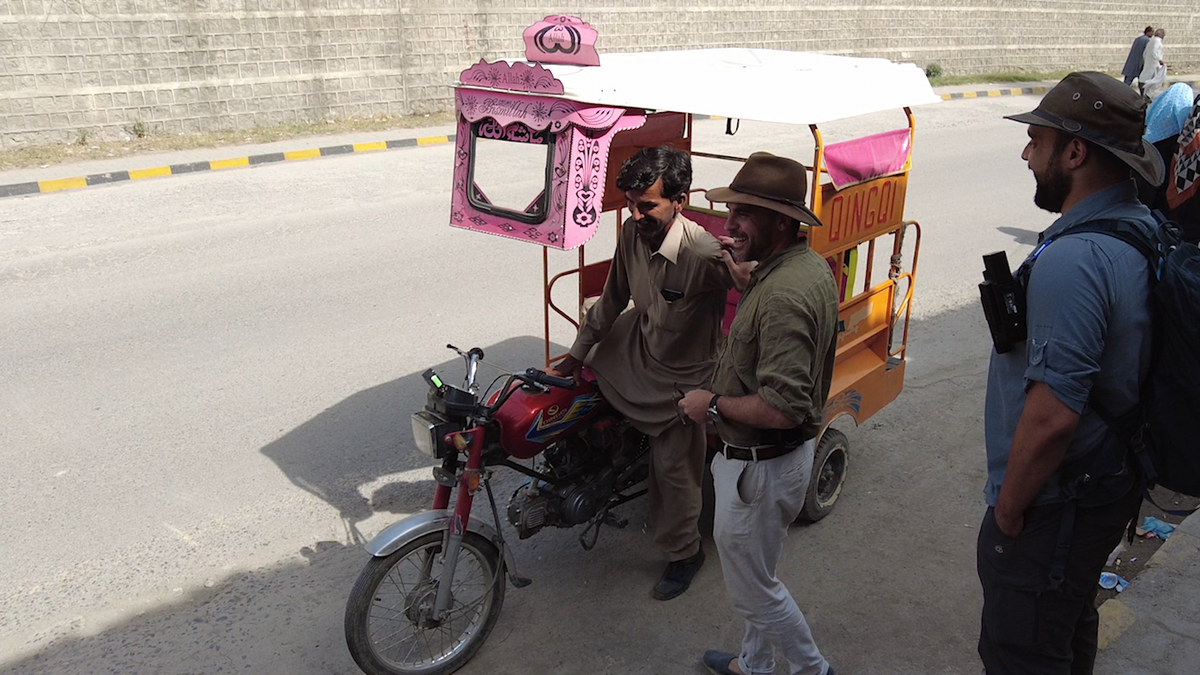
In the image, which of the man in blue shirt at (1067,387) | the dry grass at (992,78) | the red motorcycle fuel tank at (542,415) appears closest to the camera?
the man in blue shirt at (1067,387)

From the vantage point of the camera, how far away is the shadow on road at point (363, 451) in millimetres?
4445

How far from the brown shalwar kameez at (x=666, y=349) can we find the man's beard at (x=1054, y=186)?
1.26 meters

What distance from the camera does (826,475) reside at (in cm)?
A: 438

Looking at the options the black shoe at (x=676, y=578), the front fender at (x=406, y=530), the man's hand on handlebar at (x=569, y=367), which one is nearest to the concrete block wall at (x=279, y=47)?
the man's hand on handlebar at (x=569, y=367)

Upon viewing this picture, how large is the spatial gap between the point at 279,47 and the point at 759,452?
12656 mm

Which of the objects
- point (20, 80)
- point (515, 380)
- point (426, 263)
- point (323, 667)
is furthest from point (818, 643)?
point (20, 80)

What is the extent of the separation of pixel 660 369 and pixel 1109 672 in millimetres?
1924

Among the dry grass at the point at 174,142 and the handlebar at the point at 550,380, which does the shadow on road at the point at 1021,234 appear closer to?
the handlebar at the point at 550,380

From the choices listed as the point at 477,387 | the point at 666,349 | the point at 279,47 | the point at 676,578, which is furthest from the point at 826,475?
the point at 279,47

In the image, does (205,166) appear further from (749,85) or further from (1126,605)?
(1126,605)

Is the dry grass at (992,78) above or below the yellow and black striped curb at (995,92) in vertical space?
above

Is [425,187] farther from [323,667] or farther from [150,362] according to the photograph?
[323,667]

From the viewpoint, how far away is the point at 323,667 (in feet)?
11.0

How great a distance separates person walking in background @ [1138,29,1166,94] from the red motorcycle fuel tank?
1861 cm
